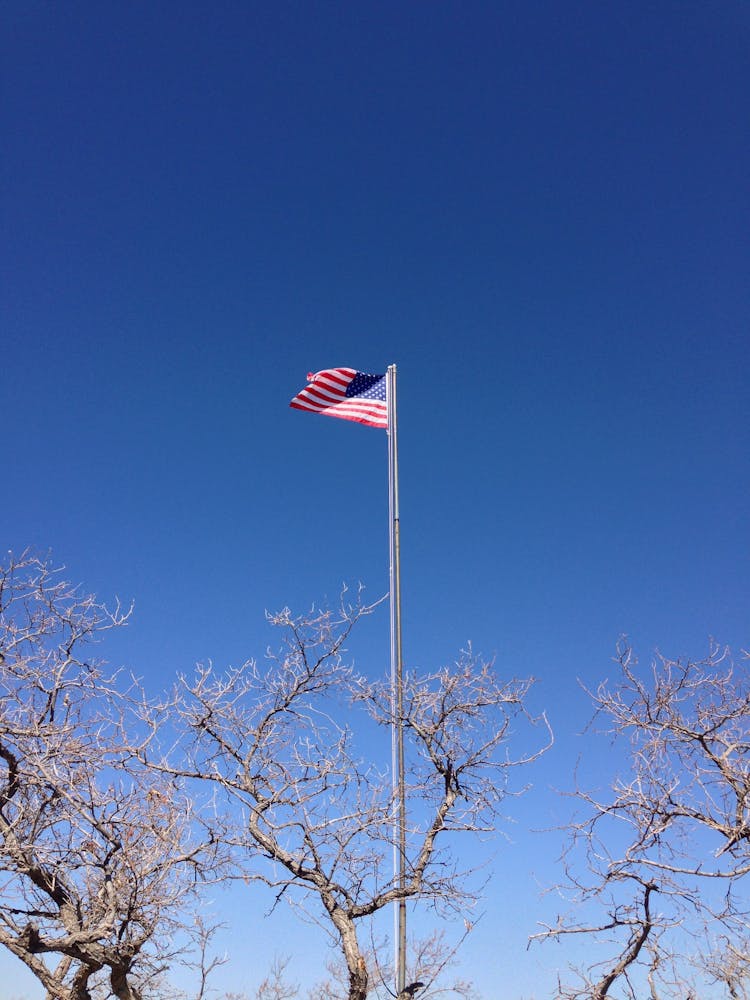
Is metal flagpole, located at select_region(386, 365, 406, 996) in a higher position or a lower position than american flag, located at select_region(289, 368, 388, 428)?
lower

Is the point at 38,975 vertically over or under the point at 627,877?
under

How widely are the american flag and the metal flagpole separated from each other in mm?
362

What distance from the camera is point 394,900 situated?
9.98 metres

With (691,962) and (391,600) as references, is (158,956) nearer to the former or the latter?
(391,600)

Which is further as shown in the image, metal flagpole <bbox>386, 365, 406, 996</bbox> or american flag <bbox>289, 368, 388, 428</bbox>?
american flag <bbox>289, 368, 388, 428</bbox>

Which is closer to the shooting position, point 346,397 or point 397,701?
point 397,701

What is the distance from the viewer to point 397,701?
36.8 ft

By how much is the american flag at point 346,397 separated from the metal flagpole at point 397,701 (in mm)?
362

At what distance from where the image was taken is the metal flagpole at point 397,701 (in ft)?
33.1

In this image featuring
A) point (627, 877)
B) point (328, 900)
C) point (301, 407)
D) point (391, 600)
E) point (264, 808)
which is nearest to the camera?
point (627, 877)

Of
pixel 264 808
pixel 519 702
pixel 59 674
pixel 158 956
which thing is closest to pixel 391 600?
pixel 519 702

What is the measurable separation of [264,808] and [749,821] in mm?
5302

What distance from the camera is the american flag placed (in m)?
14.7

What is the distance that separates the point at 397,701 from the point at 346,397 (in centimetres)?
586
